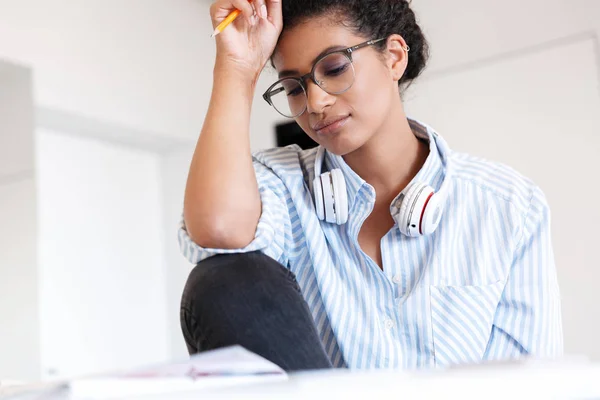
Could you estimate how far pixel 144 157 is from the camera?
392cm

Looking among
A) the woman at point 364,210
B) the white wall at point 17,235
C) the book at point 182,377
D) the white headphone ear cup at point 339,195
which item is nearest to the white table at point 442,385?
the book at point 182,377

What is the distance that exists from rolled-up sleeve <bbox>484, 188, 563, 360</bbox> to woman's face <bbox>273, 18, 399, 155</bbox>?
33 cm

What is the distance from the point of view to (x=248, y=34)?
1.24 metres

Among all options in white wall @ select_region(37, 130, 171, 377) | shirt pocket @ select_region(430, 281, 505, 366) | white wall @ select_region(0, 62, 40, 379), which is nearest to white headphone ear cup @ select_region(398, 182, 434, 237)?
shirt pocket @ select_region(430, 281, 505, 366)

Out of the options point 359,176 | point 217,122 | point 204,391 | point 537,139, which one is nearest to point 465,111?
point 537,139

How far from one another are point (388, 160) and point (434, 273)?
0.26 meters

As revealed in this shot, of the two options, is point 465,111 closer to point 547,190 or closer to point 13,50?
point 547,190

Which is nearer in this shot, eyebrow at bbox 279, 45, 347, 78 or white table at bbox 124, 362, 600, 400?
white table at bbox 124, 362, 600, 400

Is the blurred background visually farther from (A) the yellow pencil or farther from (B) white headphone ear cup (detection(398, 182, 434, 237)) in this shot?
(B) white headphone ear cup (detection(398, 182, 434, 237))

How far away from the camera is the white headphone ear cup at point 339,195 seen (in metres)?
1.22

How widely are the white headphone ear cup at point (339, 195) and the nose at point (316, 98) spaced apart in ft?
0.39

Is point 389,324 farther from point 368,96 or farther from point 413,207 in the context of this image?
point 368,96

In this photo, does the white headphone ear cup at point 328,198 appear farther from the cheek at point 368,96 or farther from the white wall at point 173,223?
the white wall at point 173,223

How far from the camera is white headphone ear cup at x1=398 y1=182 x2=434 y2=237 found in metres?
1.17
